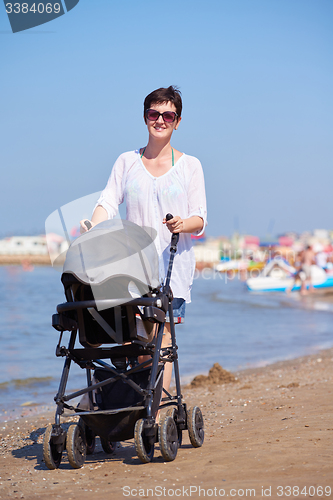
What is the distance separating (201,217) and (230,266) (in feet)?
151

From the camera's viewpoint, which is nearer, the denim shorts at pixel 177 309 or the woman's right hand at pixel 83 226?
the woman's right hand at pixel 83 226

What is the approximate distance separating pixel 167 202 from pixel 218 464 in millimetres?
1376

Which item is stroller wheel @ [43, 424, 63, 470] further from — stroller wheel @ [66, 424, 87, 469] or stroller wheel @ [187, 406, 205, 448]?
stroller wheel @ [187, 406, 205, 448]

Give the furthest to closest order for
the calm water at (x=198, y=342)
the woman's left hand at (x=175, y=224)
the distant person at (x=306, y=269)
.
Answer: the distant person at (x=306, y=269) < the calm water at (x=198, y=342) < the woman's left hand at (x=175, y=224)

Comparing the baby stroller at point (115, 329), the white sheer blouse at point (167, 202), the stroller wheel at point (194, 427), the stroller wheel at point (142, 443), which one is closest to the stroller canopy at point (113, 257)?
the baby stroller at point (115, 329)

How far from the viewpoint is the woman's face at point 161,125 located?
3.04 meters

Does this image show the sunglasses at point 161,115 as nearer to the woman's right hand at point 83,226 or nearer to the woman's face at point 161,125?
the woman's face at point 161,125

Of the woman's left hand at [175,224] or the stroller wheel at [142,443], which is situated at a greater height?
the woman's left hand at [175,224]

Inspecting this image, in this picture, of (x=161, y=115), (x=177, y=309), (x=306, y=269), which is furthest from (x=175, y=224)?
(x=306, y=269)

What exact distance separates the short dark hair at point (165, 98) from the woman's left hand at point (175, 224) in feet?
2.31

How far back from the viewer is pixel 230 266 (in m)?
48.6

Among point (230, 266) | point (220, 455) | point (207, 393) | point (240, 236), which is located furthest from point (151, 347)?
point (240, 236)

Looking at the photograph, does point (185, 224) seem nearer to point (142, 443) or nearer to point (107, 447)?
point (142, 443)

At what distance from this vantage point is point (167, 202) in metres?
2.99
